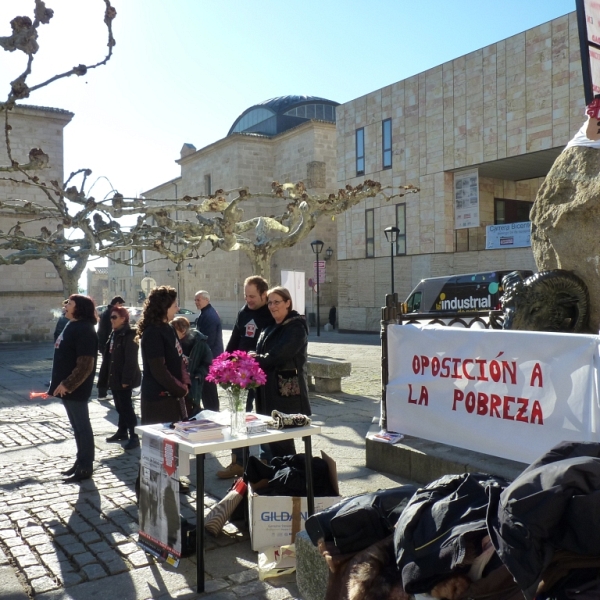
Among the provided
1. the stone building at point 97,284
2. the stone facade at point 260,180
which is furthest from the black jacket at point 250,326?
the stone building at point 97,284

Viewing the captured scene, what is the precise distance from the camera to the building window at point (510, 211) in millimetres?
27688

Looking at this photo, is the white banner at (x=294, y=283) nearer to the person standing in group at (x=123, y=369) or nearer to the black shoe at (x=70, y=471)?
the person standing in group at (x=123, y=369)

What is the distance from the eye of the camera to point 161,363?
18.6ft

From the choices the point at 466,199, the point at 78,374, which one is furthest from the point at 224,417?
the point at 466,199

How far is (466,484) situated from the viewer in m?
2.32

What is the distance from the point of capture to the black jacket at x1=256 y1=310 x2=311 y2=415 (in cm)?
517

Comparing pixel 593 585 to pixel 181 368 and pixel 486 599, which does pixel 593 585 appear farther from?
pixel 181 368

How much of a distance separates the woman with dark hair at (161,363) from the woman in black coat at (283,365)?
0.91m

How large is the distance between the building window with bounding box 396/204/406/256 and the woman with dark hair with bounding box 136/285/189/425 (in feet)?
75.7

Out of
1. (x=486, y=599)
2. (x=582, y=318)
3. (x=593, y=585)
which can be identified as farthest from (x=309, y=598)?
(x=582, y=318)

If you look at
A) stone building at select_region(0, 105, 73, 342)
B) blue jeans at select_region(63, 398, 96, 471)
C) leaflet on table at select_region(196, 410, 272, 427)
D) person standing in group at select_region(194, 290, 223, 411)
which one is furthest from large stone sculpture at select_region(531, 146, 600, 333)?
stone building at select_region(0, 105, 73, 342)

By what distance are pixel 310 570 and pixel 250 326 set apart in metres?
3.16

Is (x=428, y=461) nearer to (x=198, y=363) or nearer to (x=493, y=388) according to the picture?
(x=493, y=388)

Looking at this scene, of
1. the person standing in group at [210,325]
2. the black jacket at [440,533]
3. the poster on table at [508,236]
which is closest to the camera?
the black jacket at [440,533]
